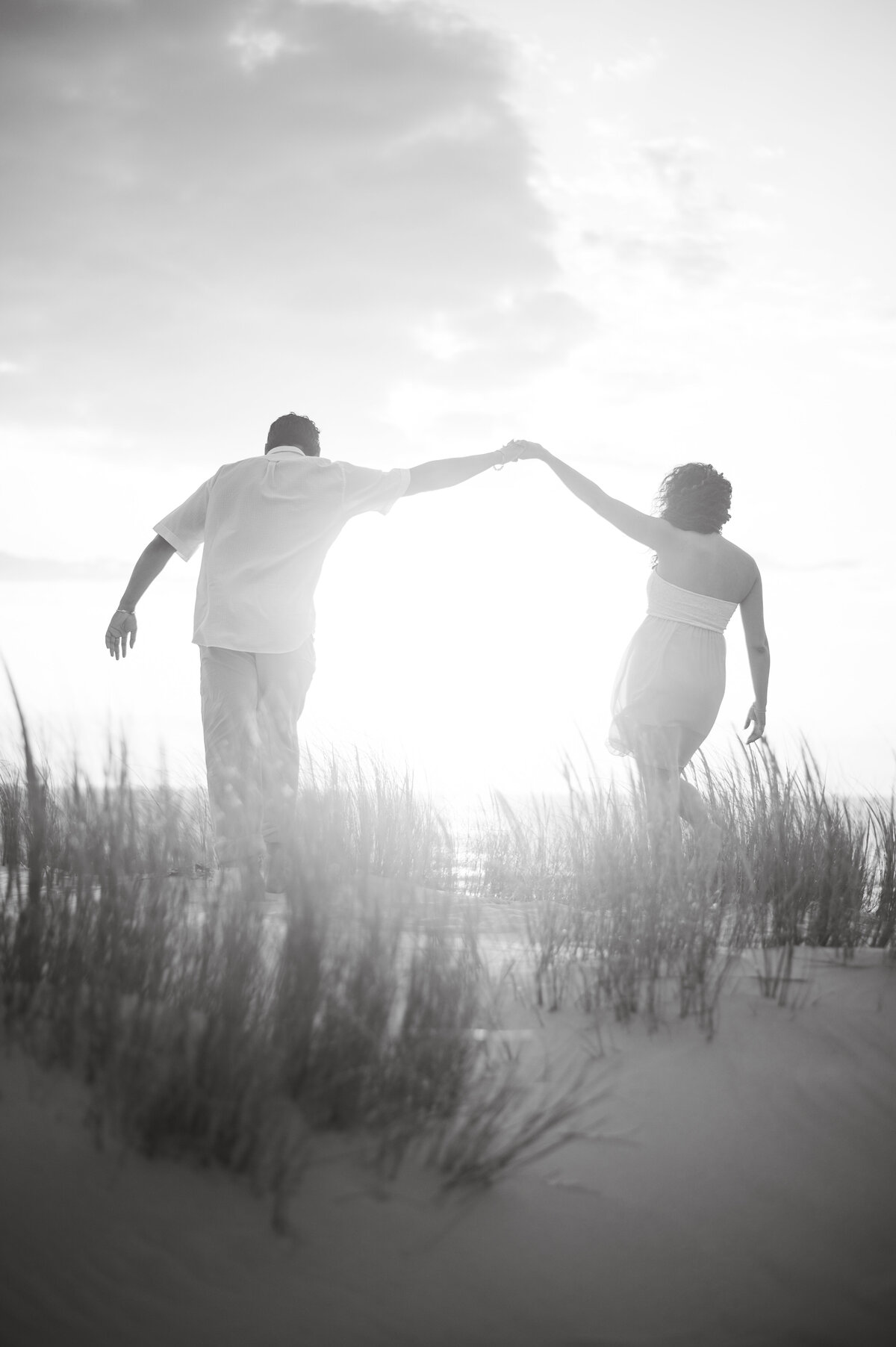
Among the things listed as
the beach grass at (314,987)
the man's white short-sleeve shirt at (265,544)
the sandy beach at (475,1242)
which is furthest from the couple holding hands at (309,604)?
the sandy beach at (475,1242)

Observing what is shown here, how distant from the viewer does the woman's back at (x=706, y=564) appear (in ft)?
13.6

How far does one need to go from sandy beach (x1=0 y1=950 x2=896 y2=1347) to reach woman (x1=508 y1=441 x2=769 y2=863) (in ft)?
8.12

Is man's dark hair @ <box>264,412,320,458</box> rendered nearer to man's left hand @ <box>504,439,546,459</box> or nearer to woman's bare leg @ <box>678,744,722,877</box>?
man's left hand @ <box>504,439,546,459</box>

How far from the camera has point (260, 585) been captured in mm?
3787

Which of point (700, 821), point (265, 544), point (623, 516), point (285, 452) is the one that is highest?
point (285, 452)

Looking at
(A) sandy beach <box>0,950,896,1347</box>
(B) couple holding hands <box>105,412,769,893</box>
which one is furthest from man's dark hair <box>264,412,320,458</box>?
(A) sandy beach <box>0,950,896,1347</box>

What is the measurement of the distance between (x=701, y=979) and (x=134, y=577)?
312 cm

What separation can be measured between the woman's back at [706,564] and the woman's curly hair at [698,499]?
6 cm

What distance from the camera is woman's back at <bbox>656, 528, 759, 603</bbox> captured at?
13.6ft

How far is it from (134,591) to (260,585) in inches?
28.1

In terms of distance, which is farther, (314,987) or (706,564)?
(706,564)

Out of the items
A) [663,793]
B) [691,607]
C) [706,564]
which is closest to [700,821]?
[663,793]

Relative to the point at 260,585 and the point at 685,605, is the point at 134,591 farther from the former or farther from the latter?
the point at 685,605

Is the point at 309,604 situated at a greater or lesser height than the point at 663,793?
greater
